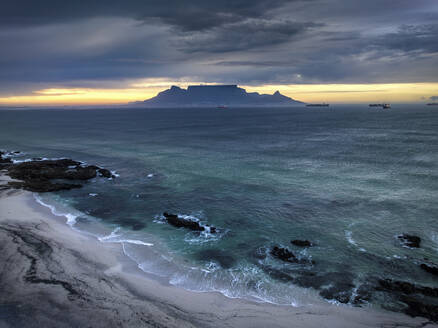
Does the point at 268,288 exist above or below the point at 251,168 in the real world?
below

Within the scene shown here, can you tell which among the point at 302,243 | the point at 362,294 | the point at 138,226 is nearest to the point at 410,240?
the point at 302,243

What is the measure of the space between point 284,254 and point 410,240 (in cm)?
Result: 1371

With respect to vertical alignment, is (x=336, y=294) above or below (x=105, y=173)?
below

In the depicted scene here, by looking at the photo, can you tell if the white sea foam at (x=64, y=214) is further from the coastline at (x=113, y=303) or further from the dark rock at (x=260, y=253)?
the dark rock at (x=260, y=253)

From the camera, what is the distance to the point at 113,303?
18281mm

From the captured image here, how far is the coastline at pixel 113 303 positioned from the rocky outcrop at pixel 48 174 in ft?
68.8

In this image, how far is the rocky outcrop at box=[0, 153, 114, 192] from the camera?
143 feet

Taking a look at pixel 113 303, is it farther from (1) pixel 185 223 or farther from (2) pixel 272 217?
(2) pixel 272 217

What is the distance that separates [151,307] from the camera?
18.1m

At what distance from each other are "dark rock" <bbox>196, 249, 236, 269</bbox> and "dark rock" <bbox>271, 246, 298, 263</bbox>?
158 inches

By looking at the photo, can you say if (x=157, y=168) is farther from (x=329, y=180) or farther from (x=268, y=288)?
(x=268, y=288)

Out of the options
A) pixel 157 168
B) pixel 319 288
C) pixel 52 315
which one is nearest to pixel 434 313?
pixel 319 288

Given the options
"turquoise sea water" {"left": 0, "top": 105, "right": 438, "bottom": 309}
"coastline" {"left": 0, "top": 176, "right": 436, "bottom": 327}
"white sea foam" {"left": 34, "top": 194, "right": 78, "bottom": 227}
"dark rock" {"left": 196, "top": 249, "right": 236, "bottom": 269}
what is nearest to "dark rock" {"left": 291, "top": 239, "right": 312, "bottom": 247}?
"turquoise sea water" {"left": 0, "top": 105, "right": 438, "bottom": 309}

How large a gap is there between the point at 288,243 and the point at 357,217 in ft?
38.0
